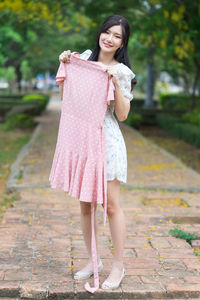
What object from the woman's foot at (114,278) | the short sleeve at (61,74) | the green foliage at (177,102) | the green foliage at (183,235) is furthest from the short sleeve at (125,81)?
the green foliage at (177,102)

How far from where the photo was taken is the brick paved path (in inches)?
124

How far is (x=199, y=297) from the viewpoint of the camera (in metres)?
3.17

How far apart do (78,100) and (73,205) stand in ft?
8.63

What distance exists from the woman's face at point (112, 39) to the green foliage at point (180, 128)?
8.94 meters

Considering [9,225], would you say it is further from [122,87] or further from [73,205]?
[122,87]

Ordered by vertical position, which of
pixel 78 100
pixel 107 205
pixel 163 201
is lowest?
pixel 163 201

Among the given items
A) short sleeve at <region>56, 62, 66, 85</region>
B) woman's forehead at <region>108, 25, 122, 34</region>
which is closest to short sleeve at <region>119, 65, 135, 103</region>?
woman's forehead at <region>108, 25, 122, 34</region>

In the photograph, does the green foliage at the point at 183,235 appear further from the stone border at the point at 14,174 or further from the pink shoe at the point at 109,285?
the stone border at the point at 14,174

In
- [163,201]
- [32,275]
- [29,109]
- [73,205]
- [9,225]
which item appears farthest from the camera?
[29,109]

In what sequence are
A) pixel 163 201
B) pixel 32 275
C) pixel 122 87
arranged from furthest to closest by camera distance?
pixel 163 201, pixel 32 275, pixel 122 87

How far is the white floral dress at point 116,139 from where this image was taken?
3.00 m

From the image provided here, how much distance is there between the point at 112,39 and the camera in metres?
3.02

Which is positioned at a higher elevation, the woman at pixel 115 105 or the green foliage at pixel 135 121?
the woman at pixel 115 105

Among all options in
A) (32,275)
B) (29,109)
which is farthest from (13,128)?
(32,275)
